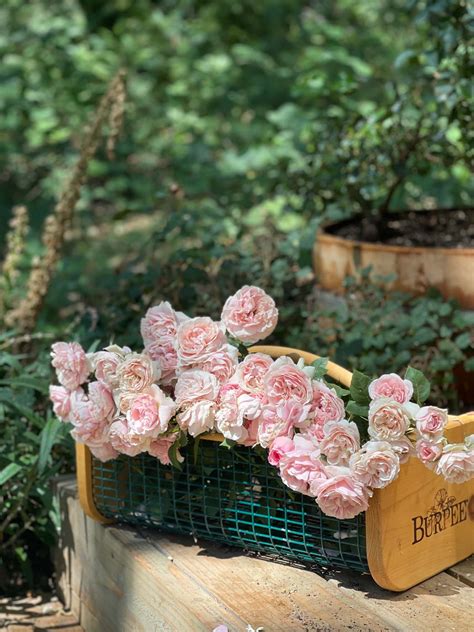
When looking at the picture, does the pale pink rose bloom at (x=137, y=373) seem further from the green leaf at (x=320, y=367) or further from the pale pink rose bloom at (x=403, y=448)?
the pale pink rose bloom at (x=403, y=448)

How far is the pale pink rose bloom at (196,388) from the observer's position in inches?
67.2

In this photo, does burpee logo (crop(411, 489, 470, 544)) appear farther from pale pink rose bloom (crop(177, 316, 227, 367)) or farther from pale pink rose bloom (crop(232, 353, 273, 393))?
pale pink rose bloom (crop(177, 316, 227, 367))

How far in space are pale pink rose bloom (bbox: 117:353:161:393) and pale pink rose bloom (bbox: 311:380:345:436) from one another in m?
0.31

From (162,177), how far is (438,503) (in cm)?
453

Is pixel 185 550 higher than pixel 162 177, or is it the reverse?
pixel 162 177

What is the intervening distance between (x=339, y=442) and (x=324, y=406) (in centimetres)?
8

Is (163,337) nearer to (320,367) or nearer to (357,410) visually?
(320,367)

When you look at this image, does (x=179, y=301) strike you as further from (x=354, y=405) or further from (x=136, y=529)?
(x=354, y=405)

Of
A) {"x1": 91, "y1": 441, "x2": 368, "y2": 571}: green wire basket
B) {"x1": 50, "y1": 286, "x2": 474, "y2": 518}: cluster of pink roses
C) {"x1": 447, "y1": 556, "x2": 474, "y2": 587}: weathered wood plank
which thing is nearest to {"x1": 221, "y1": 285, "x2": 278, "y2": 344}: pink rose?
{"x1": 50, "y1": 286, "x2": 474, "y2": 518}: cluster of pink roses

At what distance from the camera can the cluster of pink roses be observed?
5.04 ft

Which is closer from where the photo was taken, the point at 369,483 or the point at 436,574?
the point at 369,483

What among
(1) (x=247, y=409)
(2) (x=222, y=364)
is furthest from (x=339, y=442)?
(2) (x=222, y=364)

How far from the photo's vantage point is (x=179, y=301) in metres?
2.87

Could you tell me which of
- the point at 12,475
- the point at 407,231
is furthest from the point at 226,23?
the point at 12,475
